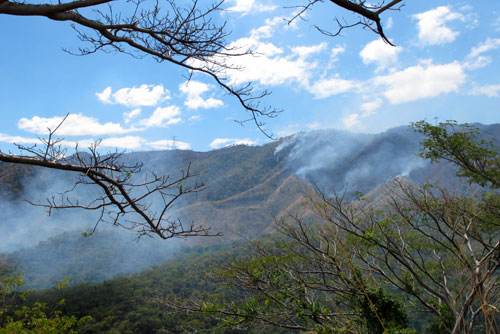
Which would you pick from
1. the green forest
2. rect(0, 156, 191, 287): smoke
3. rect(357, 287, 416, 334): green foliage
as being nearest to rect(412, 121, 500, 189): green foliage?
the green forest

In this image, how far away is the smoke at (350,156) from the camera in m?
63.2

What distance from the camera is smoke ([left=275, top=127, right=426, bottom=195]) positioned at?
207 ft

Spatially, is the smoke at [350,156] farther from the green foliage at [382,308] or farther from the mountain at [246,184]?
the green foliage at [382,308]

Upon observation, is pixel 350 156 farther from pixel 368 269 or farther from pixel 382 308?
pixel 382 308

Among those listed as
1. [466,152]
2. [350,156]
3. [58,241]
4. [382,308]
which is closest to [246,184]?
[350,156]

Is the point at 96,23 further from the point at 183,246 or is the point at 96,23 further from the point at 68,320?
the point at 183,246

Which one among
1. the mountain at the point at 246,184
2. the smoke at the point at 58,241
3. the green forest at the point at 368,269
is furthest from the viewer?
the mountain at the point at 246,184

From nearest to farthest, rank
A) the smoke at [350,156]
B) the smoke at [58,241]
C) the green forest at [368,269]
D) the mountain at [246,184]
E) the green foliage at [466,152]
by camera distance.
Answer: the green forest at [368,269]
the green foliage at [466,152]
the smoke at [58,241]
the mountain at [246,184]
the smoke at [350,156]

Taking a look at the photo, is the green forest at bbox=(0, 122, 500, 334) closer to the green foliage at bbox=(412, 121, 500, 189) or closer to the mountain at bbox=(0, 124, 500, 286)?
the green foliage at bbox=(412, 121, 500, 189)

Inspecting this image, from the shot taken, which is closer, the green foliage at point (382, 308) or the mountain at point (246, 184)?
the green foliage at point (382, 308)

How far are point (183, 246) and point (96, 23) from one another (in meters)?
64.2

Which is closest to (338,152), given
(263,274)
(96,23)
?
(263,274)

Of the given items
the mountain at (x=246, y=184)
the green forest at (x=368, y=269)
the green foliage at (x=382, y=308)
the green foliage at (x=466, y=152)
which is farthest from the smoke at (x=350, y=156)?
the green foliage at (x=382, y=308)

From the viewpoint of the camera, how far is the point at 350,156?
7175 cm
